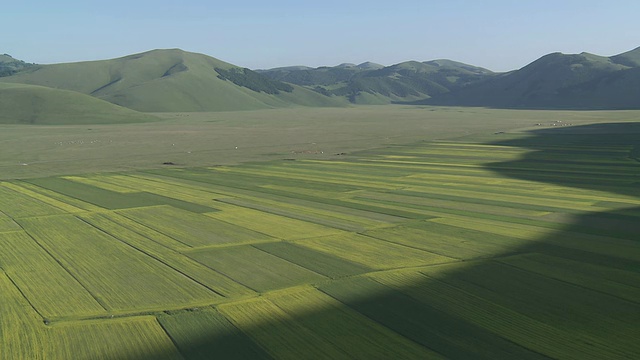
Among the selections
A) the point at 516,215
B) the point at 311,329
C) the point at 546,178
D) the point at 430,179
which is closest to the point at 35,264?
the point at 311,329

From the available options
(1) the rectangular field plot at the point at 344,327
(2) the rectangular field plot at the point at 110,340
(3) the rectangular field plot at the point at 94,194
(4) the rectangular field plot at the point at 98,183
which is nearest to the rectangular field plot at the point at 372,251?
(1) the rectangular field plot at the point at 344,327

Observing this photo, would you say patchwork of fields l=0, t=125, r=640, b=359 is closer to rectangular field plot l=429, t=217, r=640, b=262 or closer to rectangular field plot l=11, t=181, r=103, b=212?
rectangular field plot l=429, t=217, r=640, b=262

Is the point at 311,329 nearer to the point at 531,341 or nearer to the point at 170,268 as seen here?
the point at 531,341

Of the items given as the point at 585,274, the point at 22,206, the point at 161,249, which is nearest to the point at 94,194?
the point at 22,206

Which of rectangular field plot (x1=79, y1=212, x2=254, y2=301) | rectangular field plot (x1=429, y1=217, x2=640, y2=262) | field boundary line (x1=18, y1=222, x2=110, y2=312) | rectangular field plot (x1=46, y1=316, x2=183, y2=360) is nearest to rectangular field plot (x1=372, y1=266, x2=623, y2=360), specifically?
rectangular field plot (x1=79, y1=212, x2=254, y2=301)

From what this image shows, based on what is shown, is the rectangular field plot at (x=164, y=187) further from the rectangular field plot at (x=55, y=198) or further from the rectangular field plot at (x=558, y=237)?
the rectangular field plot at (x=558, y=237)

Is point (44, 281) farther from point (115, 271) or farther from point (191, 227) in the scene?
point (191, 227)

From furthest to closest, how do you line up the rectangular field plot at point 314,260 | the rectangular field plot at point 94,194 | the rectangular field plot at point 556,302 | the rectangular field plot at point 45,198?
1. the rectangular field plot at point 94,194
2. the rectangular field plot at point 45,198
3. the rectangular field plot at point 314,260
4. the rectangular field plot at point 556,302
